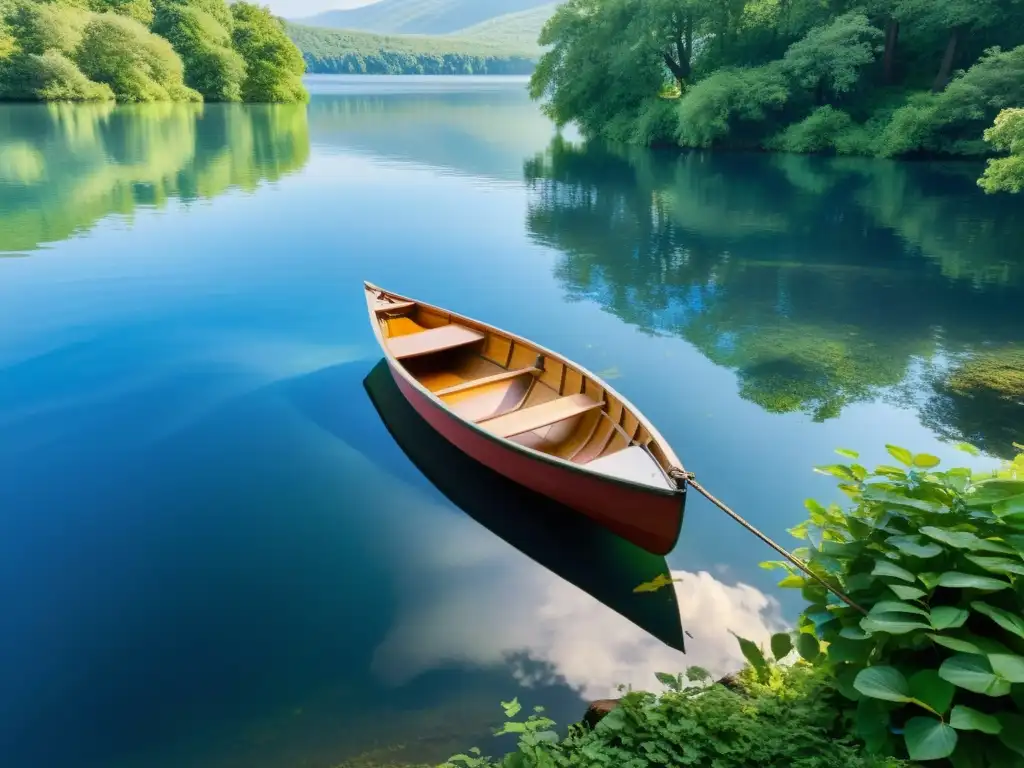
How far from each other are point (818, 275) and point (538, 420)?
11965 millimetres

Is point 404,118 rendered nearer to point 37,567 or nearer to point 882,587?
point 37,567

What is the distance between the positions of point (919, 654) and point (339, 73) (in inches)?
8108

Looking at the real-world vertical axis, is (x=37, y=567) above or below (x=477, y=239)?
below

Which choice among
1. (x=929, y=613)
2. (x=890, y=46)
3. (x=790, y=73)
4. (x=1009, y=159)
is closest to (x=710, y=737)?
(x=929, y=613)

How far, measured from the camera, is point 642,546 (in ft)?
22.9

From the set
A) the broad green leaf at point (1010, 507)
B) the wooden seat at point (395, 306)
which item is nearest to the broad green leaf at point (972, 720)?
the broad green leaf at point (1010, 507)

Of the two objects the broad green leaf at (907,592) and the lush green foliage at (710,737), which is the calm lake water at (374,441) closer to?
the lush green foliage at (710,737)

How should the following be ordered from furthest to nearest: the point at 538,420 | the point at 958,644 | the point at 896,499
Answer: the point at 538,420, the point at 896,499, the point at 958,644

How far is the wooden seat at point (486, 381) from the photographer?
933cm

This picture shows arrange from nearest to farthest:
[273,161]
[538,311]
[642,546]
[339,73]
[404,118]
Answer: [642,546] → [538,311] → [273,161] → [404,118] → [339,73]

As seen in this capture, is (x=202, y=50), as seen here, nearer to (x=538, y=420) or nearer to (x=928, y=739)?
(x=538, y=420)

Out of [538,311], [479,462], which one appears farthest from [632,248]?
[479,462]

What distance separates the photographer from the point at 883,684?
305 centimetres

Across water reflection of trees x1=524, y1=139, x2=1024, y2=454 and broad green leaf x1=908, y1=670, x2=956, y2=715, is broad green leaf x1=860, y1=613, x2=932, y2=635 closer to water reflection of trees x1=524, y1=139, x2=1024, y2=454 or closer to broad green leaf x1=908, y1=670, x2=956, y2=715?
broad green leaf x1=908, y1=670, x2=956, y2=715
